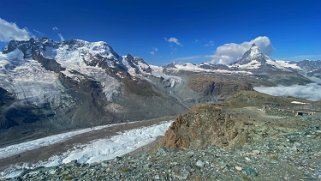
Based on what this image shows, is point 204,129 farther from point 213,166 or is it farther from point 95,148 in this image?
point 95,148

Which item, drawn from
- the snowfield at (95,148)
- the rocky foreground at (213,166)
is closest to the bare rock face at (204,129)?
the rocky foreground at (213,166)

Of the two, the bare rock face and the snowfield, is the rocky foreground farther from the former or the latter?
the snowfield

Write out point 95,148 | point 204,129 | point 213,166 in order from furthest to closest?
point 95,148, point 204,129, point 213,166

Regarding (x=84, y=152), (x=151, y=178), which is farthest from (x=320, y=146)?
(x=84, y=152)

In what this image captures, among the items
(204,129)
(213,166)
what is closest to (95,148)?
(204,129)

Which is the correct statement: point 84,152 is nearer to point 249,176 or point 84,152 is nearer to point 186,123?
point 186,123

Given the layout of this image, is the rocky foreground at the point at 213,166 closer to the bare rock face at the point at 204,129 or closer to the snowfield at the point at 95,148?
the bare rock face at the point at 204,129

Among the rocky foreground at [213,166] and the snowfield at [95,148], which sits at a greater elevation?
the rocky foreground at [213,166]
